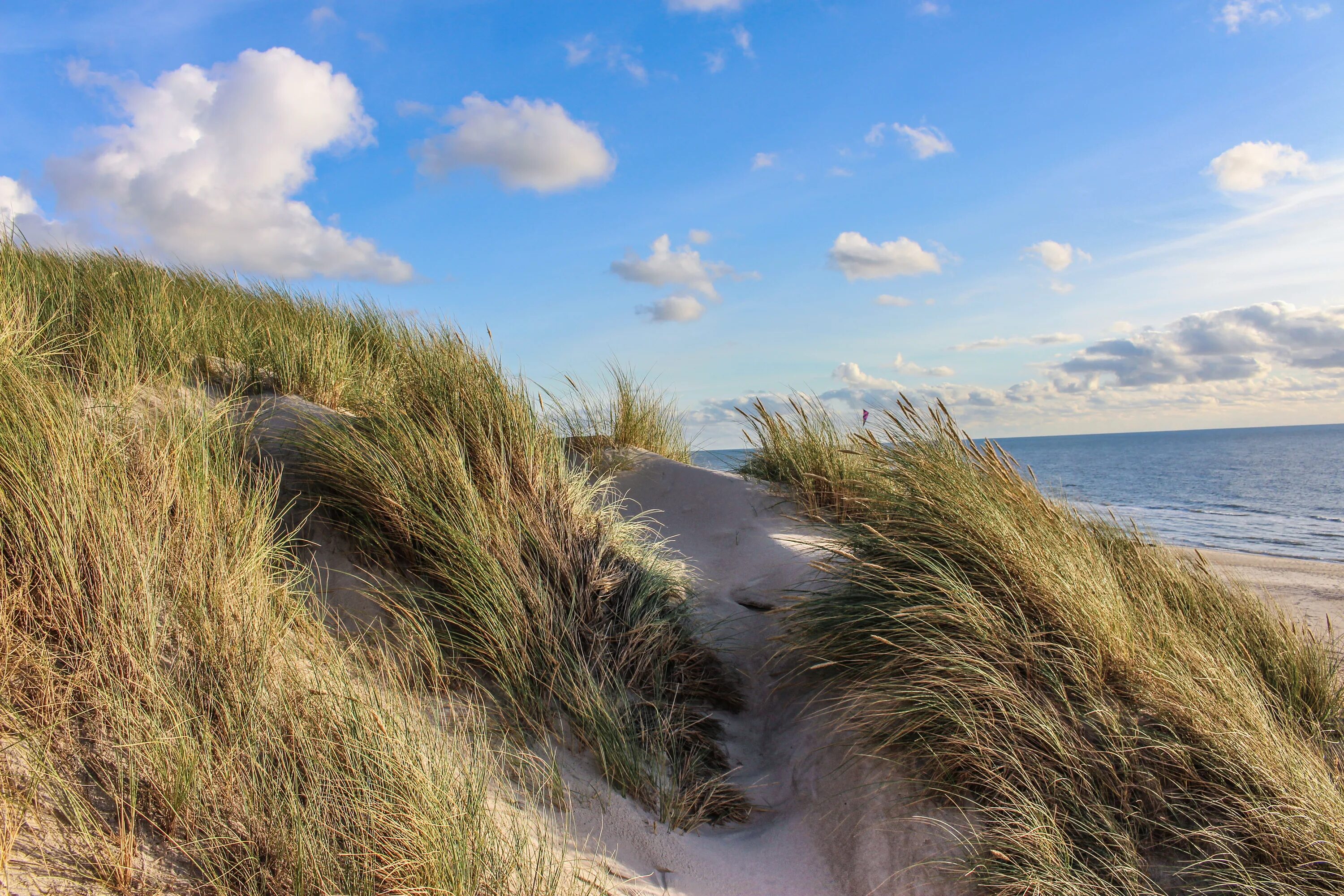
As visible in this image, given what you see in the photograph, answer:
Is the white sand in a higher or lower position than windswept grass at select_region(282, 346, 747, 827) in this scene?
lower

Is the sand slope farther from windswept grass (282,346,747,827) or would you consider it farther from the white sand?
windswept grass (282,346,747,827)

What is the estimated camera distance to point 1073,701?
2.95 m

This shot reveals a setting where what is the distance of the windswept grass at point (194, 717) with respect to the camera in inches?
77.7


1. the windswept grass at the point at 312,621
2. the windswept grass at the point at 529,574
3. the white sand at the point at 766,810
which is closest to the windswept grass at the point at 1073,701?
the white sand at the point at 766,810

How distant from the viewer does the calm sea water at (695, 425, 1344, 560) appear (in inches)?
450

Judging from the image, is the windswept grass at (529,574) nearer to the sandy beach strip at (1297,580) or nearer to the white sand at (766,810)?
the white sand at (766,810)

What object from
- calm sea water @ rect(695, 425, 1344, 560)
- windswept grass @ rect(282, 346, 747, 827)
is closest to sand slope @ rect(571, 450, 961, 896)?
windswept grass @ rect(282, 346, 747, 827)

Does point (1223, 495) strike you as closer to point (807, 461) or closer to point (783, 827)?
point (807, 461)

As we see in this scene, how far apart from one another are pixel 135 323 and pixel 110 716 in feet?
14.1

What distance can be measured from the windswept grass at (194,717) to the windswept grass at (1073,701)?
1586 mm

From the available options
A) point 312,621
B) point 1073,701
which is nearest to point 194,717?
point 312,621

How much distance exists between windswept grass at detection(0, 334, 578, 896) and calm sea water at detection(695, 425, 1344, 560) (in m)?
3.71

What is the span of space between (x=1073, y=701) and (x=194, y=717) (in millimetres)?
3208

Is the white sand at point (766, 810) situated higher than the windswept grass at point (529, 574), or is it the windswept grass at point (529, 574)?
the windswept grass at point (529, 574)
